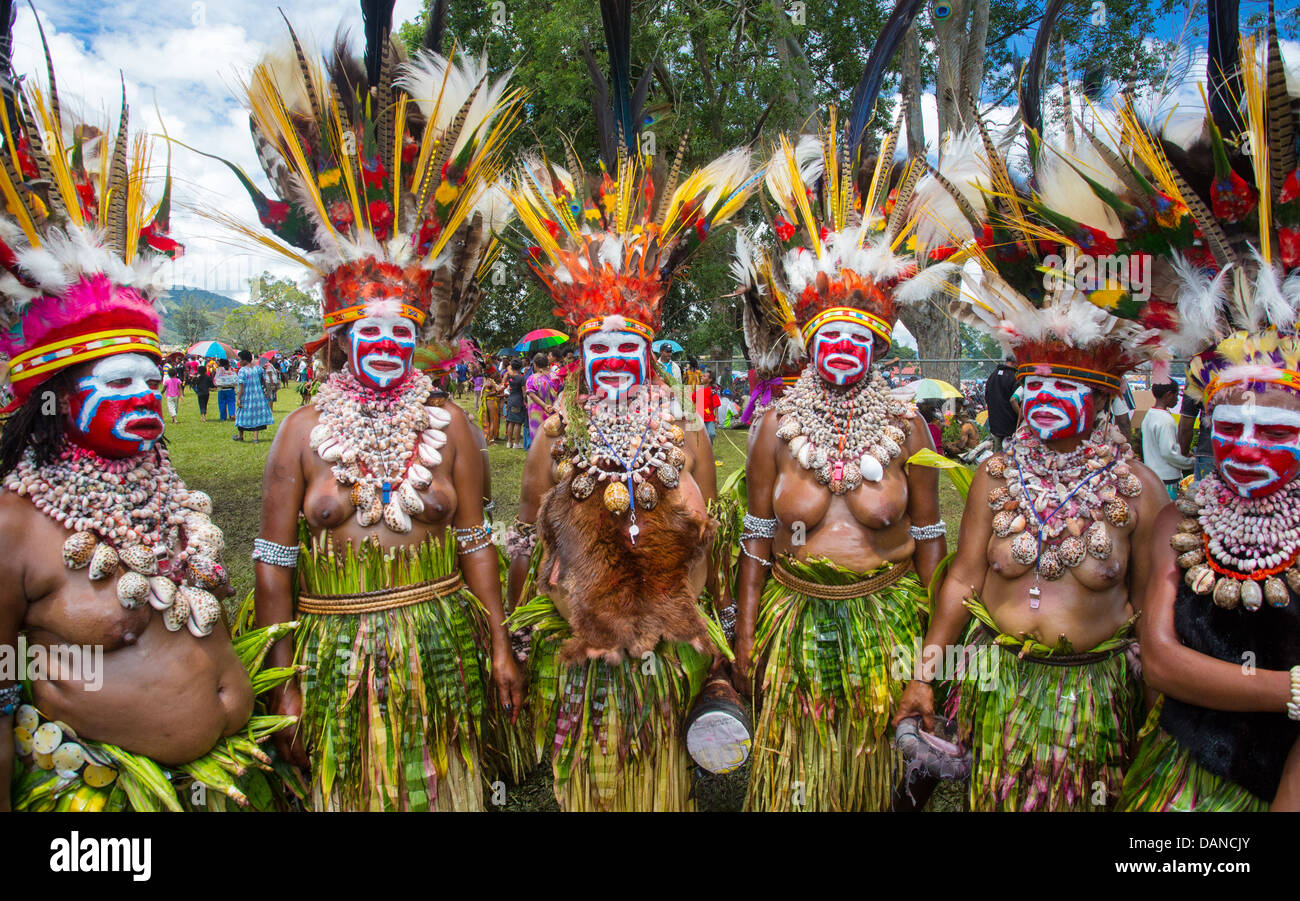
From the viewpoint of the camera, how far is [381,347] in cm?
300

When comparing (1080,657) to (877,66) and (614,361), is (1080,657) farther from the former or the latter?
(877,66)

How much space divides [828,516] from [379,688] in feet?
6.40

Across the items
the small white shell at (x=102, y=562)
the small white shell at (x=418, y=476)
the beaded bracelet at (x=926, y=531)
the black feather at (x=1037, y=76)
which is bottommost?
the beaded bracelet at (x=926, y=531)

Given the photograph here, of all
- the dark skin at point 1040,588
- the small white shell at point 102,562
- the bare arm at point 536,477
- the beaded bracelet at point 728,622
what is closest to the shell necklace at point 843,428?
the dark skin at point 1040,588

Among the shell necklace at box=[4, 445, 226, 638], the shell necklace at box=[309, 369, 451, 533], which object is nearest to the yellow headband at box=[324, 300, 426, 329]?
the shell necklace at box=[309, 369, 451, 533]

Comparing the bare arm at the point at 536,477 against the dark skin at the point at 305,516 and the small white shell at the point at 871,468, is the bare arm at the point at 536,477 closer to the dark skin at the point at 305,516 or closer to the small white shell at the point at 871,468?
the dark skin at the point at 305,516

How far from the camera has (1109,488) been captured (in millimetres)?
2801

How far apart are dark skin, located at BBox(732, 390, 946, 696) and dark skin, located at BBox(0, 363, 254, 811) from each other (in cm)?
205

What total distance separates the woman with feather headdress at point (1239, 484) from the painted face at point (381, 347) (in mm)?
2605

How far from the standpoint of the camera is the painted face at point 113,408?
2.21 m

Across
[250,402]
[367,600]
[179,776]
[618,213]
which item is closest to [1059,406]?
[618,213]

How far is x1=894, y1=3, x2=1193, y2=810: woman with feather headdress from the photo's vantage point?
8.90ft

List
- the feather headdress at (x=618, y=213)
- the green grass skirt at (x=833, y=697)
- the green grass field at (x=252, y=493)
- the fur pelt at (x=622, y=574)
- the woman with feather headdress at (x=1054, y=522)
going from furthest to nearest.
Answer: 1. the green grass field at (x=252, y=493)
2. the green grass skirt at (x=833, y=697)
3. the feather headdress at (x=618, y=213)
4. the fur pelt at (x=622, y=574)
5. the woman with feather headdress at (x=1054, y=522)

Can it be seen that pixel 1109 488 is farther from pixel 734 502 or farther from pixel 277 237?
pixel 277 237
